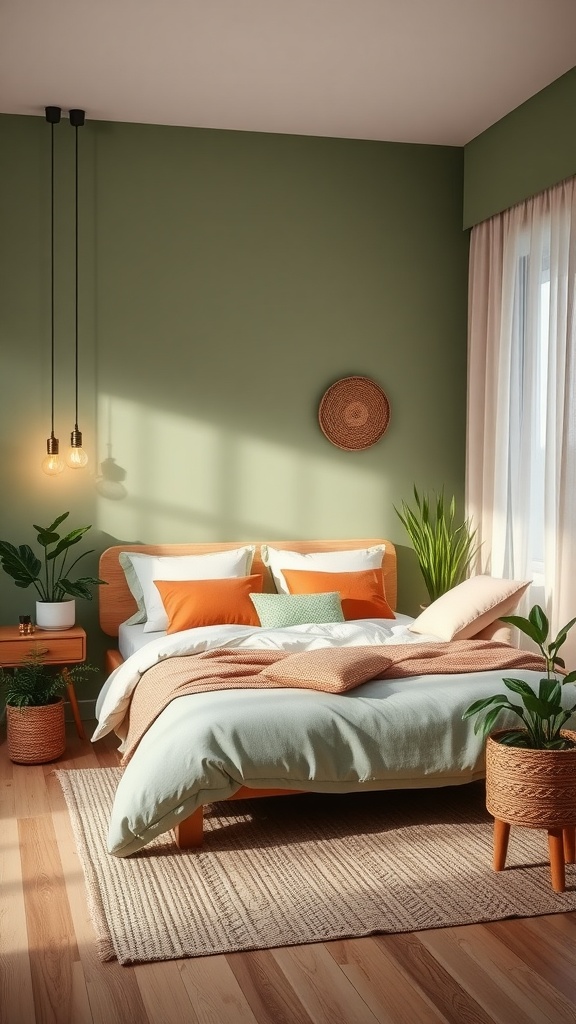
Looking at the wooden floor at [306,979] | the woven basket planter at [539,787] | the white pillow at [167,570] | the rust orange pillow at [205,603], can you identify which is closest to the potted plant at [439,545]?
the white pillow at [167,570]

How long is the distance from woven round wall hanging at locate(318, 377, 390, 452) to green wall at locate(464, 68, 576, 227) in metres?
1.14

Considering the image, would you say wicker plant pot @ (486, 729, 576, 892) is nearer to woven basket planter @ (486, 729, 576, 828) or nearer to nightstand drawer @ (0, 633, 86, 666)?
woven basket planter @ (486, 729, 576, 828)

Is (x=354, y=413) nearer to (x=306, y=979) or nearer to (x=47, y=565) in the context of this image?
(x=47, y=565)

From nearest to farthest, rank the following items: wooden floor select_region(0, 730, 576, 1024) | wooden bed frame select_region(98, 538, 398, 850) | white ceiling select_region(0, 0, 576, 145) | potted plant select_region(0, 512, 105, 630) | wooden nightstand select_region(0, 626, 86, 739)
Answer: wooden floor select_region(0, 730, 576, 1024) → white ceiling select_region(0, 0, 576, 145) → wooden nightstand select_region(0, 626, 86, 739) → potted plant select_region(0, 512, 105, 630) → wooden bed frame select_region(98, 538, 398, 850)

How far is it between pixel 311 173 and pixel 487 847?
149 inches

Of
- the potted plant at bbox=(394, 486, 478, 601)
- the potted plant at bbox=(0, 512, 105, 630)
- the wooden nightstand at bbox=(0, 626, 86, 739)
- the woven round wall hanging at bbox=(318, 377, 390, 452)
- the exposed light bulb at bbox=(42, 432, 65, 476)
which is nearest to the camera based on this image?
the wooden nightstand at bbox=(0, 626, 86, 739)

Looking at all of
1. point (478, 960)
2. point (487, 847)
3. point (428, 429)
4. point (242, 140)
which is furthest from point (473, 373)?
point (478, 960)

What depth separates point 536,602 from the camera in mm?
5129

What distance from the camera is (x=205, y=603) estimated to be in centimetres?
492

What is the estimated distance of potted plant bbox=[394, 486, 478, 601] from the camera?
18.4 ft

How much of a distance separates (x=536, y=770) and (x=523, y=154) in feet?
10.8

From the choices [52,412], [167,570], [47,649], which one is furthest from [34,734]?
[52,412]

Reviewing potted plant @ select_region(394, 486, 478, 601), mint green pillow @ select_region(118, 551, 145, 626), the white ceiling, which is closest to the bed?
mint green pillow @ select_region(118, 551, 145, 626)

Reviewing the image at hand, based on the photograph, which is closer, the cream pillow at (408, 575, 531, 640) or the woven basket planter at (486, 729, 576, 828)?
the woven basket planter at (486, 729, 576, 828)
